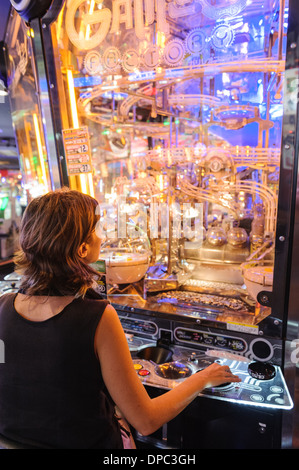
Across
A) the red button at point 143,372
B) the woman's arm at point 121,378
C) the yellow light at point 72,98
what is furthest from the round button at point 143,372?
the yellow light at point 72,98

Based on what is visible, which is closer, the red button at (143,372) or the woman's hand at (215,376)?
the woman's hand at (215,376)

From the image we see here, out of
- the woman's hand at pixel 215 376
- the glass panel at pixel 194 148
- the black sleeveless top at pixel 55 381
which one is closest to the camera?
the black sleeveless top at pixel 55 381

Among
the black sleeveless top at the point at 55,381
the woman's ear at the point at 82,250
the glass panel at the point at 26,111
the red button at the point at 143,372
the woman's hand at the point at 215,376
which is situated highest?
the glass panel at the point at 26,111

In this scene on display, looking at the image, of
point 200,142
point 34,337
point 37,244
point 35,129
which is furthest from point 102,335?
point 35,129

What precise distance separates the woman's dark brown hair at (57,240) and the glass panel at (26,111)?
104 cm

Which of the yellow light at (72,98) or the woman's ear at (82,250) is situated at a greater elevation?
the yellow light at (72,98)

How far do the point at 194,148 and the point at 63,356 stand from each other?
139 cm

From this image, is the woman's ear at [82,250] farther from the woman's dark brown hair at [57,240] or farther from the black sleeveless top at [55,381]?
the black sleeveless top at [55,381]

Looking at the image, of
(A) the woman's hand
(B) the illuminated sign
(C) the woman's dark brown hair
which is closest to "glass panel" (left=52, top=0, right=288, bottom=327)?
(B) the illuminated sign

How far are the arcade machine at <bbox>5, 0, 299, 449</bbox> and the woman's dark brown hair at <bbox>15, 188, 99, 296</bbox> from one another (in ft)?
1.87

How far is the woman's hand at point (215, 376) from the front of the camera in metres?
1.05

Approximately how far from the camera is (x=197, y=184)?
184cm

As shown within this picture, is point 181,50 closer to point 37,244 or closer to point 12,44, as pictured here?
point 37,244

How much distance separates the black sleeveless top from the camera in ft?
2.66
